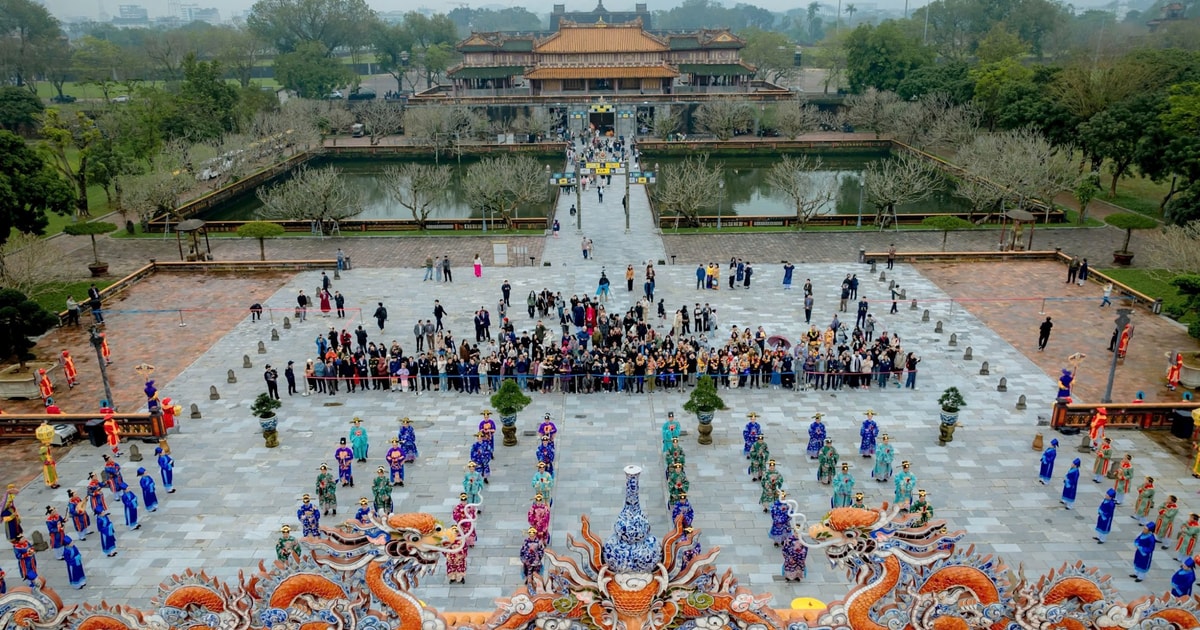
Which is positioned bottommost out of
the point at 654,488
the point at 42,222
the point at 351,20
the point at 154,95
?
the point at 654,488

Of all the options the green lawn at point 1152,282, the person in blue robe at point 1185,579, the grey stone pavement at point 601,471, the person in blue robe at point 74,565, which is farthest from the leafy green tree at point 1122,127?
Result: the person in blue robe at point 74,565

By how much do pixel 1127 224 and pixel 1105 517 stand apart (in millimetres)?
21526

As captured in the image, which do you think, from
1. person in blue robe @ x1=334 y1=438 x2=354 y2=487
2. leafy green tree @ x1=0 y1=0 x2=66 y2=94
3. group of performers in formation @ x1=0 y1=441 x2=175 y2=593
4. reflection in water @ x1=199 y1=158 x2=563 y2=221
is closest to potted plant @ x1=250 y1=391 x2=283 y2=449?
group of performers in formation @ x1=0 y1=441 x2=175 y2=593

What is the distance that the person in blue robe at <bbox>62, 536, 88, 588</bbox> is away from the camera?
1370 centimetres

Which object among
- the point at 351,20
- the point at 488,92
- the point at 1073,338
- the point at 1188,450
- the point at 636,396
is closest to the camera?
the point at 1188,450

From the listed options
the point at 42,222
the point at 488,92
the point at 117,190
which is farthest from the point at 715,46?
the point at 42,222

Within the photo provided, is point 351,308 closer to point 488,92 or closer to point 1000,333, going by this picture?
point 1000,333

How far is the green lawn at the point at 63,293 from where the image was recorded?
2930 cm

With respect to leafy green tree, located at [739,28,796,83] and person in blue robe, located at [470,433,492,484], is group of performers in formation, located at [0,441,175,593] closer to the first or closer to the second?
person in blue robe, located at [470,433,492,484]

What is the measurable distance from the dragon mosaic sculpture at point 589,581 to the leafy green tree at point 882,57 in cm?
6583

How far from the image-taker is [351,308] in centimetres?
2772

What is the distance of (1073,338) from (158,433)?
83.8ft

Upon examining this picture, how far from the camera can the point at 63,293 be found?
3036cm

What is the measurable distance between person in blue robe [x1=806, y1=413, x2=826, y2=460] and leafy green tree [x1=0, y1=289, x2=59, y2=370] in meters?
21.3
